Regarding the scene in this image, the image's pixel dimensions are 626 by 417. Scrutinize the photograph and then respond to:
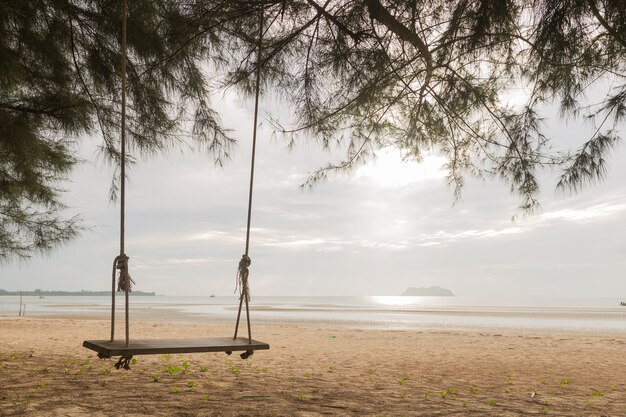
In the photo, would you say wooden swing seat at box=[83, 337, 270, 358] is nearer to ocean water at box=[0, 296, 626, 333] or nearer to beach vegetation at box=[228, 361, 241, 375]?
beach vegetation at box=[228, 361, 241, 375]

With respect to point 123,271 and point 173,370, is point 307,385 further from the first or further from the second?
point 123,271

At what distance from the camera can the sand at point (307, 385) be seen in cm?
402

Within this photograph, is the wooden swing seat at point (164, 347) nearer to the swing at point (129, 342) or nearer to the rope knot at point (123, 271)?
the swing at point (129, 342)

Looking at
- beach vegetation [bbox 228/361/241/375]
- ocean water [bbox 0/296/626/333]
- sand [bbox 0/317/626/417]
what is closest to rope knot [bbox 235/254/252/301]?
sand [bbox 0/317/626/417]

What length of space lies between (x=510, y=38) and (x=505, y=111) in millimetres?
1177

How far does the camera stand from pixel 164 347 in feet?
10.2

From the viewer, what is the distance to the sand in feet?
13.2

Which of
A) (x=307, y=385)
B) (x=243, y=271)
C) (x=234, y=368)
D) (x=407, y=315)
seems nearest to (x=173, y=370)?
(x=234, y=368)

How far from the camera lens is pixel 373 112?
6172 millimetres

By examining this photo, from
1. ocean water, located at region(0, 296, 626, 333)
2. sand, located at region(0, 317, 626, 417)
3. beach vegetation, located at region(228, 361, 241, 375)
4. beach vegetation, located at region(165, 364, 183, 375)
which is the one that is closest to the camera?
sand, located at region(0, 317, 626, 417)

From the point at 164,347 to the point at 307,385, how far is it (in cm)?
236

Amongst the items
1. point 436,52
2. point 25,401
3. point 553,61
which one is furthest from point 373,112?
point 25,401

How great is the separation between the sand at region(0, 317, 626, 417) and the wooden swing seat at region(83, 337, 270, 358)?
67 centimetres

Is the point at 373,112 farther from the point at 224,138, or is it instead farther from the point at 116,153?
the point at 116,153
